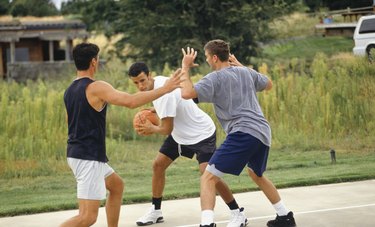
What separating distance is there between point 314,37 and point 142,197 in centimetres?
3655

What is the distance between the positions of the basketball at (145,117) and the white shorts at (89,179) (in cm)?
126

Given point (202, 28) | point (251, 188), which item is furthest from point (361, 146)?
point (202, 28)

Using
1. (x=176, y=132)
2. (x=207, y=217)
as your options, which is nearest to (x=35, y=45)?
(x=176, y=132)

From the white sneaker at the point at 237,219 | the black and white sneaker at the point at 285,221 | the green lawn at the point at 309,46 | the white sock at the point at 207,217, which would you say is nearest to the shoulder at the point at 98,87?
the white sock at the point at 207,217

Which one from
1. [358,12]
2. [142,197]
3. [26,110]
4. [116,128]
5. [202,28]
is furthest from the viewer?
[358,12]

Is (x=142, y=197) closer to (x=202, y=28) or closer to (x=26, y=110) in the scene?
(x=26, y=110)

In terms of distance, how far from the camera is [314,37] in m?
45.2

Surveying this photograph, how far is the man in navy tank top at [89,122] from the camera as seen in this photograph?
6.60 metres

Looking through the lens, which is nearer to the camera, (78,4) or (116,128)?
(116,128)

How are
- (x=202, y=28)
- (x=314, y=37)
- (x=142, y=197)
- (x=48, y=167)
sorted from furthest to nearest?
(x=314, y=37), (x=202, y=28), (x=48, y=167), (x=142, y=197)

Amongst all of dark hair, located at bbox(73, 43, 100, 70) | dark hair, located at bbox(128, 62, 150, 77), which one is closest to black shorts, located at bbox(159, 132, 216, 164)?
dark hair, located at bbox(128, 62, 150, 77)

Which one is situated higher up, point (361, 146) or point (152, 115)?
point (152, 115)

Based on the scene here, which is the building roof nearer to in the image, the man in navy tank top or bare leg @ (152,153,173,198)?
Result: bare leg @ (152,153,173,198)

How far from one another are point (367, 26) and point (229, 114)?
2258 cm
